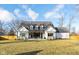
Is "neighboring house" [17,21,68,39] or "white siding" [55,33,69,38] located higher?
"neighboring house" [17,21,68,39]

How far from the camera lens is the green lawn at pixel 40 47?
3.14m

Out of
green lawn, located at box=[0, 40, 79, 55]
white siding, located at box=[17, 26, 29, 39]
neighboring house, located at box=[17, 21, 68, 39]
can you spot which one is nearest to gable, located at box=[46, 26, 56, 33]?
neighboring house, located at box=[17, 21, 68, 39]

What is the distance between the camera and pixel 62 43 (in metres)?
Answer: 3.17

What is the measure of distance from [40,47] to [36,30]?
20 centimetres

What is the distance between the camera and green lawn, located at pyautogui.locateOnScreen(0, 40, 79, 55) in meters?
3.14

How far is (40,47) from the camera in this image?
3.15 metres

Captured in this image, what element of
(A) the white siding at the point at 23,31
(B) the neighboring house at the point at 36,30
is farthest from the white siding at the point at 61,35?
(A) the white siding at the point at 23,31

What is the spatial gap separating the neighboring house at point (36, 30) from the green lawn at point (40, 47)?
0.07 metres

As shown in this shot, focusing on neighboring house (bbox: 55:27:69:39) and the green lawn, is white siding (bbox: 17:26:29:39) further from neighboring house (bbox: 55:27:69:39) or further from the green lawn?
neighboring house (bbox: 55:27:69:39)

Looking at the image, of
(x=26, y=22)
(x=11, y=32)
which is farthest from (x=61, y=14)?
(x=11, y=32)

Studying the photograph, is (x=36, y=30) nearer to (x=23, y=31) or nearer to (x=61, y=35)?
(x=23, y=31)

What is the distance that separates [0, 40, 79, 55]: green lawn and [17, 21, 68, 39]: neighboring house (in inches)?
2.7

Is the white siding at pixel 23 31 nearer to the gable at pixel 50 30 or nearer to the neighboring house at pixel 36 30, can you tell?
the neighboring house at pixel 36 30
